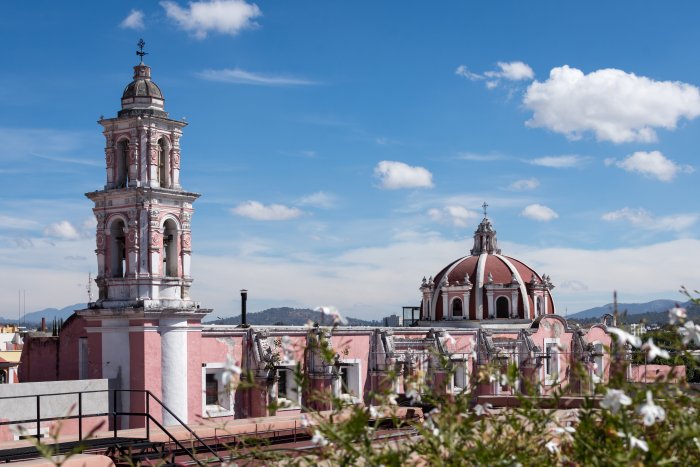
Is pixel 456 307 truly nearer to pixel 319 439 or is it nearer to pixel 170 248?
pixel 170 248

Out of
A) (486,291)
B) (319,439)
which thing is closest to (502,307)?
(486,291)

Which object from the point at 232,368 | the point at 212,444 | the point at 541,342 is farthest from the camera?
the point at 541,342

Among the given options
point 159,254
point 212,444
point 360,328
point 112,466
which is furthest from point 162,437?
point 360,328

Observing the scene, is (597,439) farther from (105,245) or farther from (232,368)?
(105,245)

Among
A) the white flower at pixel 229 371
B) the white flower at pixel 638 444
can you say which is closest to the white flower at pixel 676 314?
the white flower at pixel 638 444

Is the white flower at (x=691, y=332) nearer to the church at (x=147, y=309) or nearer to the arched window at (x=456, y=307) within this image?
the church at (x=147, y=309)

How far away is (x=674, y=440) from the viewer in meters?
5.10

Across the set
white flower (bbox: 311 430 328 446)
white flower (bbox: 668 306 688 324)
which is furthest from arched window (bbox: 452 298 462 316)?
white flower (bbox: 311 430 328 446)

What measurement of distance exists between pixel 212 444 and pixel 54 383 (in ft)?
16.7

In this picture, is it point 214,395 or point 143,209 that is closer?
point 143,209

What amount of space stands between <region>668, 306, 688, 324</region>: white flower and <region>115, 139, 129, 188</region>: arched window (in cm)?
1649

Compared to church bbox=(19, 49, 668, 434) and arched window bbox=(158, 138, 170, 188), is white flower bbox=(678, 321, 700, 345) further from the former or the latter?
arched window bbox=(158, 138, 170, 188)

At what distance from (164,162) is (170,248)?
5.84ft

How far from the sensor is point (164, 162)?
20672mm
